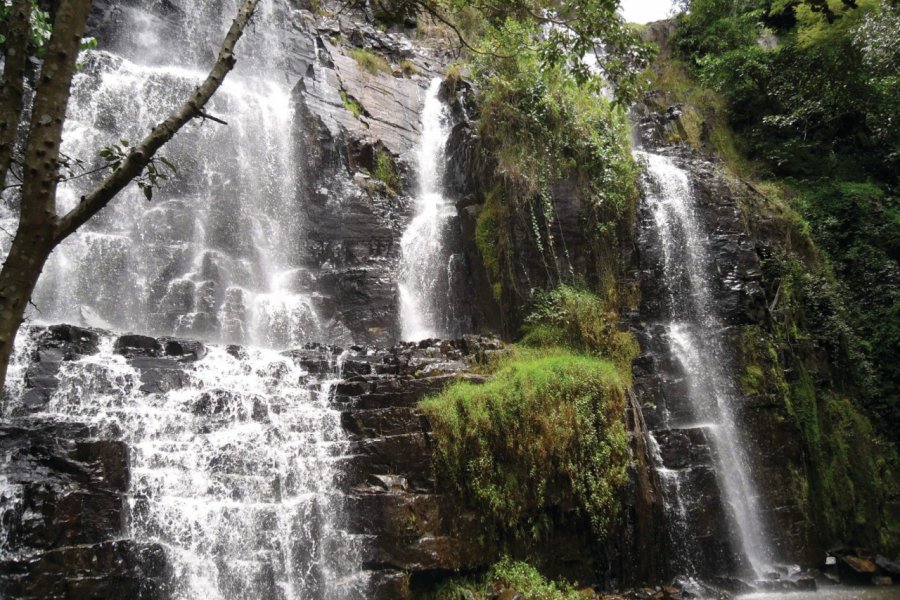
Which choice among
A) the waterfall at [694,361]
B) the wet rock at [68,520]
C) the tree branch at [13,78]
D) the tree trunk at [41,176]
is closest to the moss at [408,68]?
the waterfall at [694,361]

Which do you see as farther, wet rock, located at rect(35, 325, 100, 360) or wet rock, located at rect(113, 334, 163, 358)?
wet rock, located at rect(113, 334, 163, 358)

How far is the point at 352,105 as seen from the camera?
17.8m

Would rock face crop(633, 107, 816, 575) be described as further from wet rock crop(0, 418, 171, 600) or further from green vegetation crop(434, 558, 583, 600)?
wet rock crop(0, 418, 171, 600)

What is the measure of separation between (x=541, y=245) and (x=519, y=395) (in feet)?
13.9

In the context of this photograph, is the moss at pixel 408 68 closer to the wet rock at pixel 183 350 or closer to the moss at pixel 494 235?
the moss at pixel 494 235

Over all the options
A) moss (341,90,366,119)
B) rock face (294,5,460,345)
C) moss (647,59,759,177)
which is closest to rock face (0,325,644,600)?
rock face (294,5,460,345)

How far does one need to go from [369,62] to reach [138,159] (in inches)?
718

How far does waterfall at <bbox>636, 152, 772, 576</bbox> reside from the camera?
32.0 feet

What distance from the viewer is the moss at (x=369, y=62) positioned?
19.5m

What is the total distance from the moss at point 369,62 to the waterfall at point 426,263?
436 centimetres

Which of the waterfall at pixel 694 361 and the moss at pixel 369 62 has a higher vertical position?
the moss at pixel 369 62

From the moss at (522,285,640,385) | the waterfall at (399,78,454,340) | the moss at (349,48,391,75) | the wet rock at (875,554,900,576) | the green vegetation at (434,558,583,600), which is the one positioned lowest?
the wet rock at (875,554,900,576)

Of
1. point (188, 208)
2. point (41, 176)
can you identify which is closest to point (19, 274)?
point (41, 176)

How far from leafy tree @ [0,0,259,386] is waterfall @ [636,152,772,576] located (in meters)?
9.22
